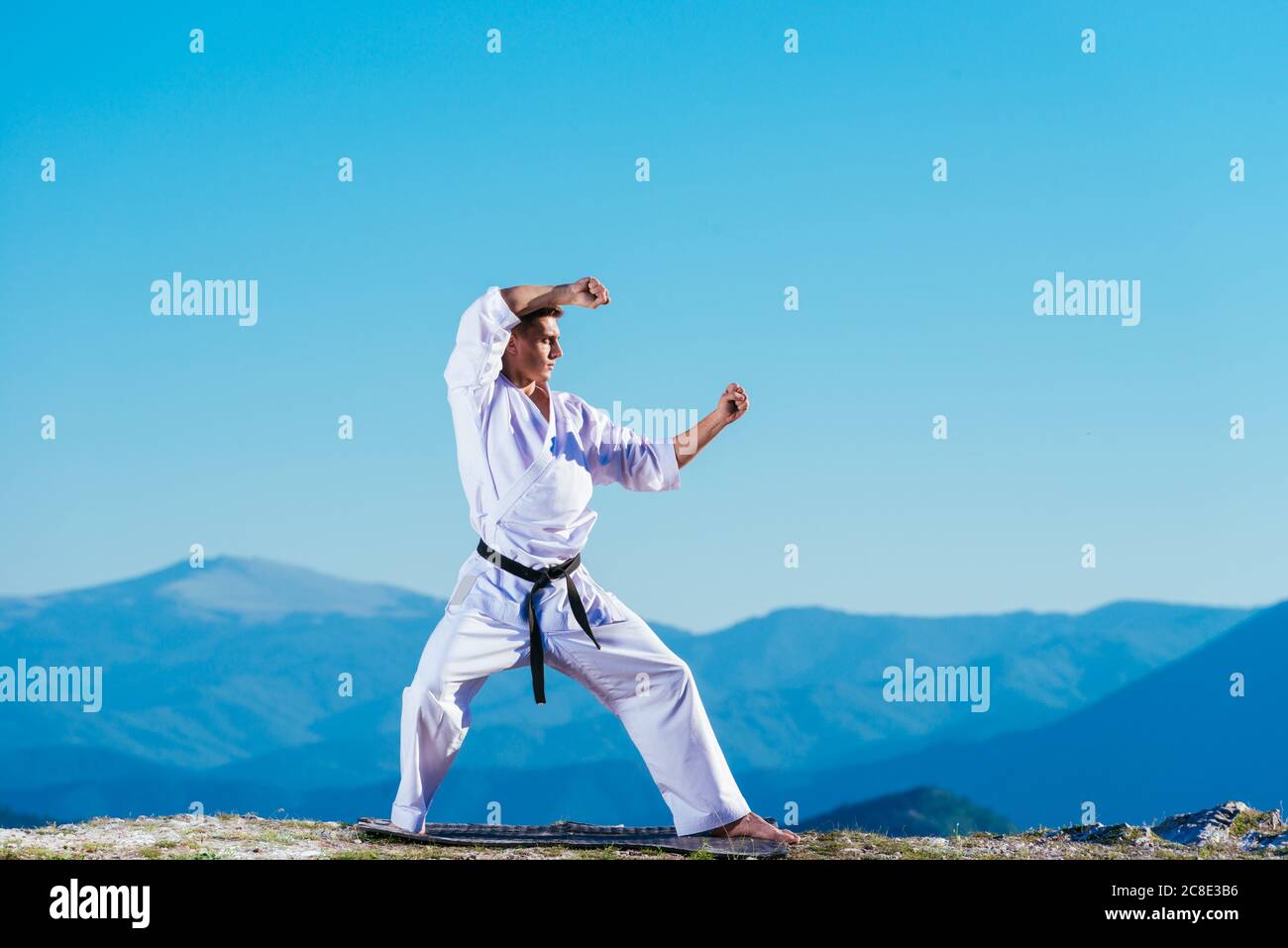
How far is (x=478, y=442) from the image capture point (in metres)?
6.56

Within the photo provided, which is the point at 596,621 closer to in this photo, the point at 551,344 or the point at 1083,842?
the point at 551,344

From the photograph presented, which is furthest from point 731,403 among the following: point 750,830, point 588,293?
point 750,830

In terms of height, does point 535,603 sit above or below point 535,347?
below

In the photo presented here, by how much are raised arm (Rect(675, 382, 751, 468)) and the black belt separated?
92cm

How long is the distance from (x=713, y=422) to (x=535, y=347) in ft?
3.42

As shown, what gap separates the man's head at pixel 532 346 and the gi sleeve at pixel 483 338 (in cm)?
19

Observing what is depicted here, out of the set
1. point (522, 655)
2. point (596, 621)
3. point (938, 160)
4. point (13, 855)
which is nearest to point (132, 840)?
point (13, 855)

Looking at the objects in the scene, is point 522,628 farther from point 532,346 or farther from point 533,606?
point 532,346

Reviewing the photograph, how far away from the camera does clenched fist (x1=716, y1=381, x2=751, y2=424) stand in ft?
22.8

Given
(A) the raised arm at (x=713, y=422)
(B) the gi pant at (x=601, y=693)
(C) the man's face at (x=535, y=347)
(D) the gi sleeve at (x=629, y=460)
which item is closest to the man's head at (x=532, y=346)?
(C) the man's face at (x=535, y=347)

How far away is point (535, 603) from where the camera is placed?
662 centimetres

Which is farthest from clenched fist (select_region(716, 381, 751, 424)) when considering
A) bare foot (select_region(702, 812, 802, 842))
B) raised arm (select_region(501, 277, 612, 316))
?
bare foot (select_region(702, 812, 802, 842))

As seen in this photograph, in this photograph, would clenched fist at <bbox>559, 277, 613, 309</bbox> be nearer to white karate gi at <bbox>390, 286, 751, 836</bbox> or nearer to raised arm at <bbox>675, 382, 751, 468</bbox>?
white karate gi at <bbox>390, 286, 751, 836</bbox>
